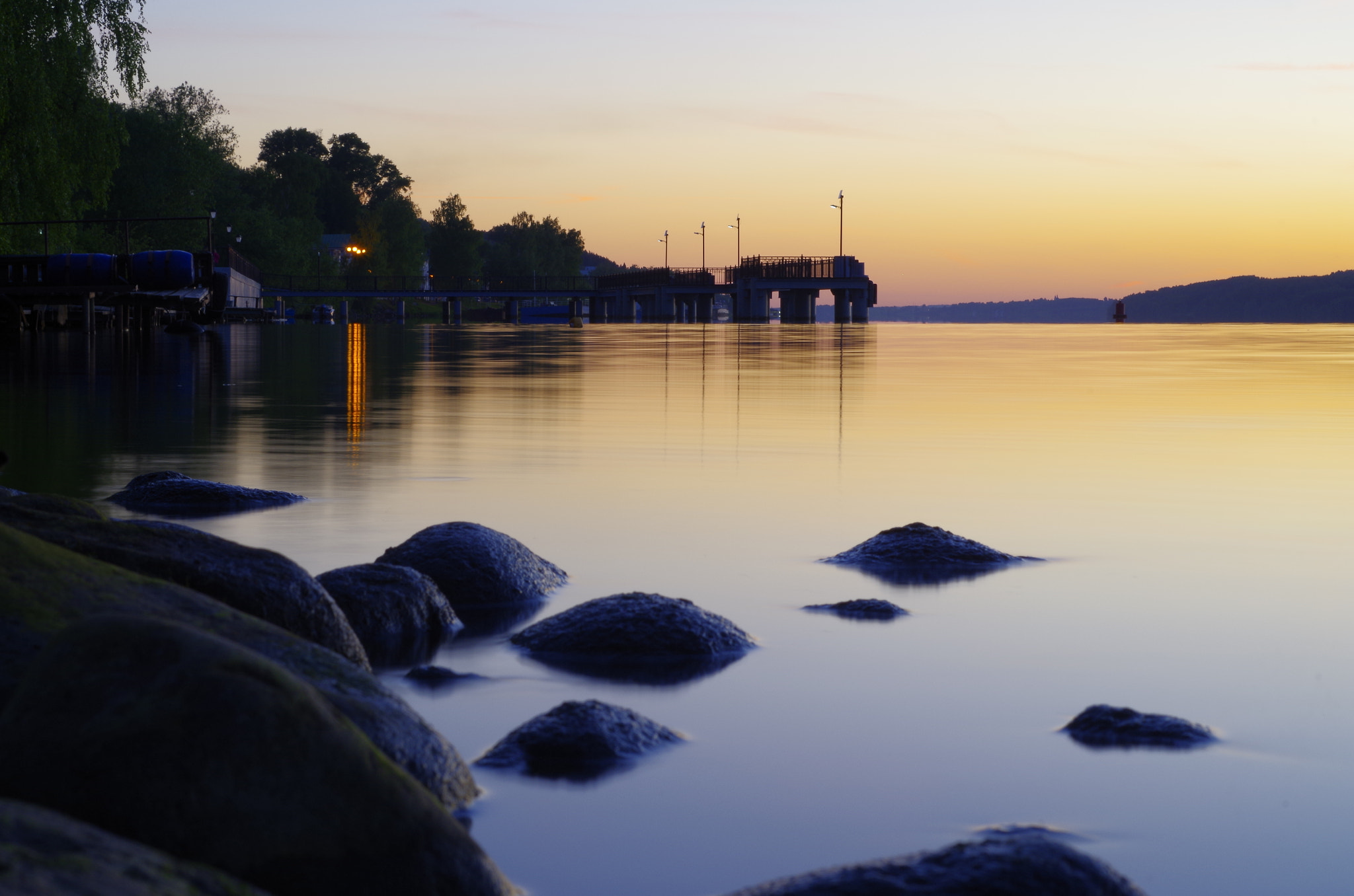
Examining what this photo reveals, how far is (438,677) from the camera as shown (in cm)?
562

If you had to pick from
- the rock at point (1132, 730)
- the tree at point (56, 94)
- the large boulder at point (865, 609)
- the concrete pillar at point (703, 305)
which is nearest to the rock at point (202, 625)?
the rock at point (1132, 730)

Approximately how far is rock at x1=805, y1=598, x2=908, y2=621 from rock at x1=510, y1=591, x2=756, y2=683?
0.68m

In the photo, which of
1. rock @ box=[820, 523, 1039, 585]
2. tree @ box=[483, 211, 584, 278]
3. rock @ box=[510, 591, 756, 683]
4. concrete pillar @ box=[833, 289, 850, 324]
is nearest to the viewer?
rock @ box=[510, 591, 756, 683]

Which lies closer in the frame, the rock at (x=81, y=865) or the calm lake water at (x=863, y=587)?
the rock at (x=81, y=865)

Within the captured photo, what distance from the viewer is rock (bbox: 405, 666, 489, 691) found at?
18.2 feet

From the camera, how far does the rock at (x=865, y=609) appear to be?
6.71 m

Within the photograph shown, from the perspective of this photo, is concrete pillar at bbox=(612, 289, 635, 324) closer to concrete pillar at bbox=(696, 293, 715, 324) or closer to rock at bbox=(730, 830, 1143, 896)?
concrete pillar at bbox=(696, 293, 715, 324)

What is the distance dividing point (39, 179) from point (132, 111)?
241ft

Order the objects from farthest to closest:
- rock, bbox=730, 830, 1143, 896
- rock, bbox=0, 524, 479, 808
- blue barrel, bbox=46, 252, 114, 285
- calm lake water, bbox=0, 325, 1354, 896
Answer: blue barrel, bbox=46, 252, 114, 285 → calm lake water, bbox=0, 325, 1354, 896 → rock, bbox=0, 524, 479, 808 → rock, bbox=730, 830, 1143, 896

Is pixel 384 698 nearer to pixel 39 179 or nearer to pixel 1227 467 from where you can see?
pixel 1227 467

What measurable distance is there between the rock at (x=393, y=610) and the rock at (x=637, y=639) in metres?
0.41

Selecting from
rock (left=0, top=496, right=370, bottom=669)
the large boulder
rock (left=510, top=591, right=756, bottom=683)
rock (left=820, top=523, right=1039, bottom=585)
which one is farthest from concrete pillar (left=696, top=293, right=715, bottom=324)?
rock (left=0, top=496, right=370, bottom=669)

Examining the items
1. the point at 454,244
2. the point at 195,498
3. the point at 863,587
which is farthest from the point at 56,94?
the point at 454,244

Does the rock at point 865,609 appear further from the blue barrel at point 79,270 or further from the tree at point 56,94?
the blue barrel at point 79,270
